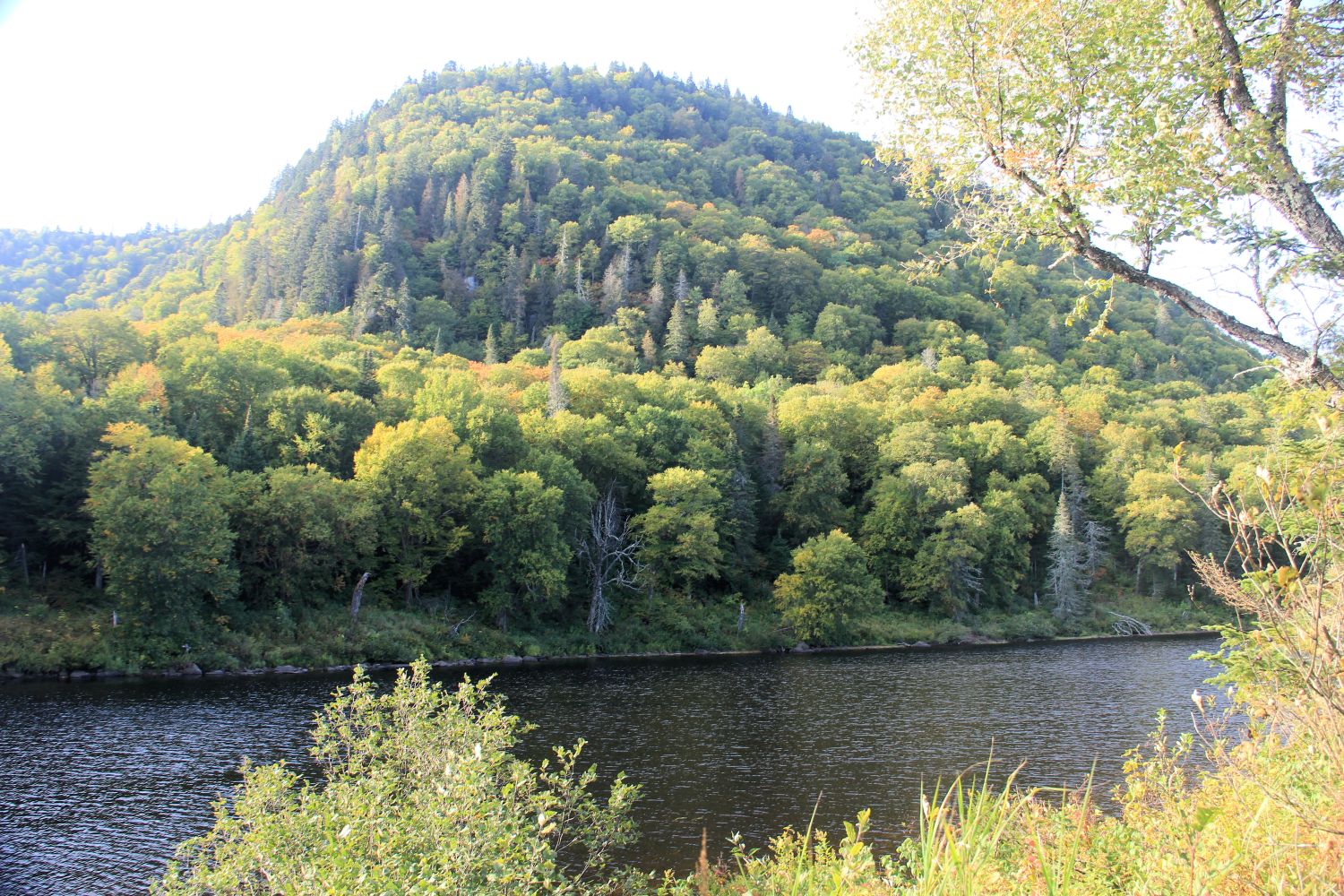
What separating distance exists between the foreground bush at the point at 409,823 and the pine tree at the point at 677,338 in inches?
3592

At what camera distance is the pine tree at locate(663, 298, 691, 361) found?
10244cm

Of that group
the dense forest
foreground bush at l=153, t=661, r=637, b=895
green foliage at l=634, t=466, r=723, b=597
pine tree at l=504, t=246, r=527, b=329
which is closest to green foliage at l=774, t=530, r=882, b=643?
the dense forest

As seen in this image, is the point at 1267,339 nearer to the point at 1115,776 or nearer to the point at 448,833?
the point at 448,833

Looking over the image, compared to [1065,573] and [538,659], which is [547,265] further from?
[1065,573]

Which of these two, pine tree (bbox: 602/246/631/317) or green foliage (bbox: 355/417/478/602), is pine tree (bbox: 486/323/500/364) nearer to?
pine tree (bbox: 602/246/631/317)

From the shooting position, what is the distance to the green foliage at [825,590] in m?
54.0

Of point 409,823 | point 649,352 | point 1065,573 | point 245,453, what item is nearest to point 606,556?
point 245,453

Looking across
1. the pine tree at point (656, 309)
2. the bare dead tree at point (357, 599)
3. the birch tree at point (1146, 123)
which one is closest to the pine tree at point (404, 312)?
the pine tree at point (656, 309)

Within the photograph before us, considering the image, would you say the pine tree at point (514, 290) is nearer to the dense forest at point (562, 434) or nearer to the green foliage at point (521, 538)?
the dense forest at point (562, 434)

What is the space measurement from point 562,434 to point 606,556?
9.34 meters

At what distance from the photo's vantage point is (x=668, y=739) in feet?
93.2

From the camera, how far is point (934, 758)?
25875mm

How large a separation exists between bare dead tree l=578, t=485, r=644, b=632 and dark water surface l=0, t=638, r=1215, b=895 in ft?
25.0

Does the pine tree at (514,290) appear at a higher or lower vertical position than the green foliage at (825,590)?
higher
